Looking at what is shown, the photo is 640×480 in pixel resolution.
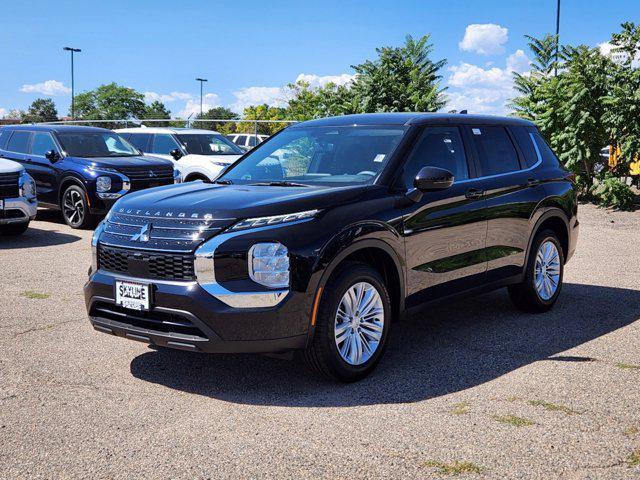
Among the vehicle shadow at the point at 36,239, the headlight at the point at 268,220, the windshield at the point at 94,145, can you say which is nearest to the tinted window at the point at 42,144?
the windshield at the point at 94,145

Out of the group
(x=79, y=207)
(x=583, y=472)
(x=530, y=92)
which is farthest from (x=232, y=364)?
(x=530, y=92)

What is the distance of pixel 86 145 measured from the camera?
1366 centimetres

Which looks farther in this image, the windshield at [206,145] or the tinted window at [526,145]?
the windshield at [206,145]

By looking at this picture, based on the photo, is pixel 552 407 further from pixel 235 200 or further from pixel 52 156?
pixel 52 156

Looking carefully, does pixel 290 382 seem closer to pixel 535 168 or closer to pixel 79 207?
pixel 535 168

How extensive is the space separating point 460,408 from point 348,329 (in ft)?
2.83

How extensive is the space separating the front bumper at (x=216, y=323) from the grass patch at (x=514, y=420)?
122 centimetres

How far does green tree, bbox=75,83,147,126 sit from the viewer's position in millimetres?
86688

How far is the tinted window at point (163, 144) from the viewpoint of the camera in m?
16.1

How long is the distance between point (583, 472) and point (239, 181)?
332 centimetres

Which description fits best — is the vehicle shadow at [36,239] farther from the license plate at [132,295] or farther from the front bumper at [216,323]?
the front bumper at [216,323]

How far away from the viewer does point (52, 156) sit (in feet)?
42.8

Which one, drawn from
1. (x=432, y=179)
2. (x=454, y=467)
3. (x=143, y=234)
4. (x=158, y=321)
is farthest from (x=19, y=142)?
(x=454, y=467)

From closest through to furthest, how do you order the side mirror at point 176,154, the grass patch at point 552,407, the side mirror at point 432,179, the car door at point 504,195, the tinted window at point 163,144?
the grass patch at point 552,407 < the side mirror at point 432,179 < the car door at point 504,195 < the side mirror at point 176,154 < the tinted window at point 163,144
